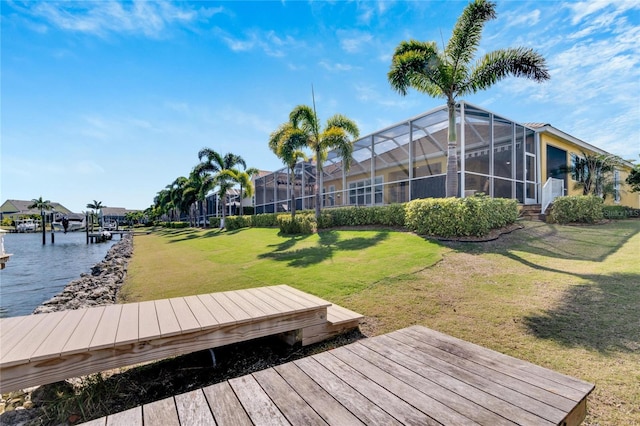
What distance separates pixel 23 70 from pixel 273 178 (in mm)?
16838

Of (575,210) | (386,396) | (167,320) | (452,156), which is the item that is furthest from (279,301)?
(575,210)

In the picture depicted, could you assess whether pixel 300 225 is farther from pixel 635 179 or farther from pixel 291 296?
pixel 635 179

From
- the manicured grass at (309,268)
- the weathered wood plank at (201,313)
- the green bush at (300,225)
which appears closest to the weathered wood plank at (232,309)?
the weathered wood plank at (201,313)

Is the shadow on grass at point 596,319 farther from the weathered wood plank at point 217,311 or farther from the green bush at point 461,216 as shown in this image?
the green bush at point 461,216

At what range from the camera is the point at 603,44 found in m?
9.38

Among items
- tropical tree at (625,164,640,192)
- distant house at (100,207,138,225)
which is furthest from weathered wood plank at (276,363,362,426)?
distant house at (100,207,138,225)

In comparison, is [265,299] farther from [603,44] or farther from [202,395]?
[603,44]

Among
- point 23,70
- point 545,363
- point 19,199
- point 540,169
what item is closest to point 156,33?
point 23,70

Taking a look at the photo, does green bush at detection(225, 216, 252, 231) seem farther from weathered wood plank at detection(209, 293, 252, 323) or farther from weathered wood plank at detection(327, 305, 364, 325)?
weathered wood plank at detection(327, 305, 364, 325)

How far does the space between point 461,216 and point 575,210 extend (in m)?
6.29

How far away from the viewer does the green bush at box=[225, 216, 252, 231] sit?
80.1 feet

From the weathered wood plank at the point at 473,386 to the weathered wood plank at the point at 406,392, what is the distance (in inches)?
6.4

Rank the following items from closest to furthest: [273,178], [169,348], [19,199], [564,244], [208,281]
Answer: [169,348] → [208,281] → [564,244] → [273,178] → [19,199]

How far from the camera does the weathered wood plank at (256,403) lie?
5.26 feet
